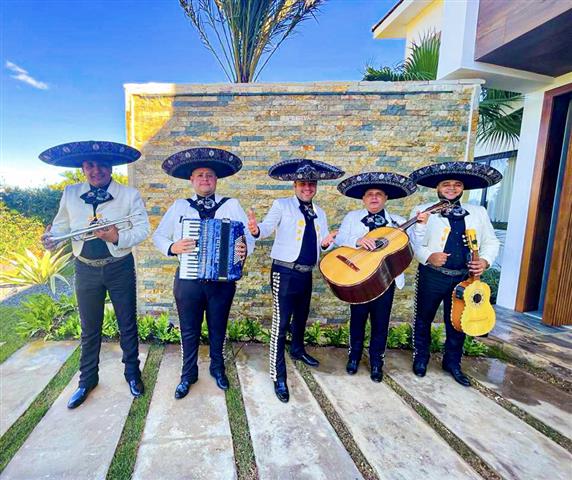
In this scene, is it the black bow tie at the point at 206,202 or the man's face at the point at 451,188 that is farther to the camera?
the man's face at the point at 451,188

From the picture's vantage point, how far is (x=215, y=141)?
4.20 metres

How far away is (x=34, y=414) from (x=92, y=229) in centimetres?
166

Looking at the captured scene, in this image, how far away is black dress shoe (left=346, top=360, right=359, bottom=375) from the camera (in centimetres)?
335

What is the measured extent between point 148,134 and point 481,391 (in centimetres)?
488

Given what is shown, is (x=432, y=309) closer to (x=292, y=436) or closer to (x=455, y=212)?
(x=455, y=212)

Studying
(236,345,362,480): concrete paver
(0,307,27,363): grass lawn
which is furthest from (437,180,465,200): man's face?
(0,307,27,363): grass lawn

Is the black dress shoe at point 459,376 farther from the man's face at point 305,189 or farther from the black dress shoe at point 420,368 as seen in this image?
the man's face at point 305,189

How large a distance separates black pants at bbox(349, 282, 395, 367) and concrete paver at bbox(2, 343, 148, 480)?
2.23m

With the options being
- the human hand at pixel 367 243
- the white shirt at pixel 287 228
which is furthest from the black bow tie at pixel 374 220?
the white shirt at pixel 287 228

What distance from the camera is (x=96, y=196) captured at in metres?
2.68

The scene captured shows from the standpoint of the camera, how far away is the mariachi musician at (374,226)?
116 inches

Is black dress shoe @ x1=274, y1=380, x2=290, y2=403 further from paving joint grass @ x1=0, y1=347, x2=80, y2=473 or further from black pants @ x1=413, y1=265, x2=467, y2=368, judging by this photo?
paving joint grass @ x1=0, y1=347, x2=80, y2=473

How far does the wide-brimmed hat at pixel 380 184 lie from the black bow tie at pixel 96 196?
7.13ft

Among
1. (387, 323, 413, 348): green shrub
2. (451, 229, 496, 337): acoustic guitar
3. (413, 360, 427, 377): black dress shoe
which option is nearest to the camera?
(451, 229, 496, 337): acoustic guitar
